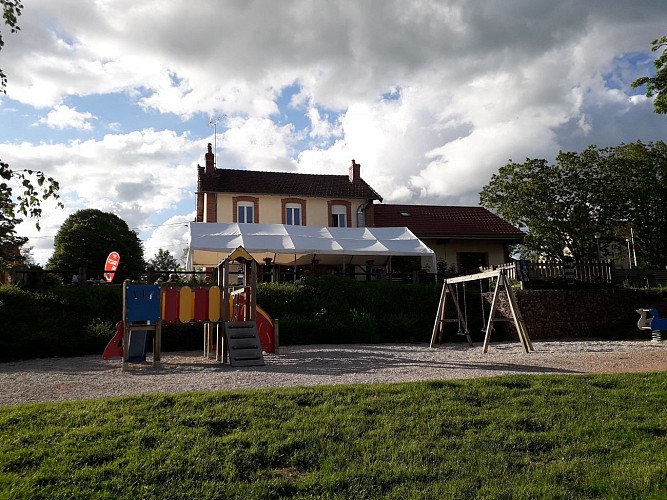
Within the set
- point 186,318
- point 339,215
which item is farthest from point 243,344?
point 339,215

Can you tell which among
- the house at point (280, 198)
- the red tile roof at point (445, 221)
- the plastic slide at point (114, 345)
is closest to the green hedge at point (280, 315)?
the plastic slide at point (114, 345)

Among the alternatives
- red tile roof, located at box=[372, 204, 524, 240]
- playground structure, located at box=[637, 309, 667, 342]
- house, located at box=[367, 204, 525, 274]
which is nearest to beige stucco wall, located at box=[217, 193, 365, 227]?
house, located at box=[367, 204, 525, 274]

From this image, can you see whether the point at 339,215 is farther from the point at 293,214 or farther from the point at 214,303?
the point at 214,303

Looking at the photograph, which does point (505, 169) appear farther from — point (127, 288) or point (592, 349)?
point (127, 288)

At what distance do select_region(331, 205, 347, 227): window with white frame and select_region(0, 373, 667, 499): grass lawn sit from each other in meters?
23.8

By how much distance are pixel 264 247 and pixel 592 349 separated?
39.2 feet

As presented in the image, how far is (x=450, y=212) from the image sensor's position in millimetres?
33750

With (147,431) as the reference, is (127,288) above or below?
above

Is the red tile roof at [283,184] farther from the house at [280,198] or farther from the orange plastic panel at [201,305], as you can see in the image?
the orange plastic panel at [201,305]

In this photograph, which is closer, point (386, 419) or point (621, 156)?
point (386, 419)

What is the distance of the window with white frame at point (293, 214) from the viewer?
29844mm

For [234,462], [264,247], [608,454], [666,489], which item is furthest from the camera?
[264,247]

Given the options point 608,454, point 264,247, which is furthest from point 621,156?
point 608,454

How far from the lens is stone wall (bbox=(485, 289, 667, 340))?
17641 millimetres
